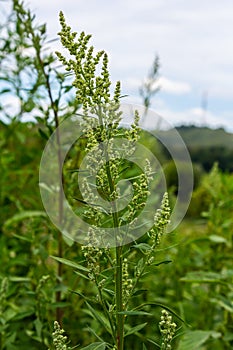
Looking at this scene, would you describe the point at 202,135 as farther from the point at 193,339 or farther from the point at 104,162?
the point at 104,162

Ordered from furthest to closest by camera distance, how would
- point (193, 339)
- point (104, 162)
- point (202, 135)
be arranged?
point (202, 135)
point (193, 339)
point (104, 162)

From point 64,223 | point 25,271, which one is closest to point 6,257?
point 25,271

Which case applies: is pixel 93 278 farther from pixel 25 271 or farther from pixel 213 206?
pixel 213 206

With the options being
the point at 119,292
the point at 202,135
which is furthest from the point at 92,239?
the point at 202,135

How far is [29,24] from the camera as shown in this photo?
1772 millimetres

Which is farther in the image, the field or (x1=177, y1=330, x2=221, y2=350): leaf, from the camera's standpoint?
(x1=177, y1=330, x2=221, y2=350): leaf

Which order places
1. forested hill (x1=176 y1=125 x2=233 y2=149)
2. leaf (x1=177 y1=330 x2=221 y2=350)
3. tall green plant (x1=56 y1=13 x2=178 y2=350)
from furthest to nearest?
forested hill (x1=176 y1=125 x2=233 y2=149)
leaf (x1=177 y1=330 x2=221 y2=350)
tall green plant (x1=56 y1=13 x2=178 y2=350)

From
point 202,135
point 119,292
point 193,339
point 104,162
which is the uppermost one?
point 202,135

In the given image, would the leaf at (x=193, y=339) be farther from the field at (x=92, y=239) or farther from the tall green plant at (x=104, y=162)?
the tall green plant at (x=104, y=162)

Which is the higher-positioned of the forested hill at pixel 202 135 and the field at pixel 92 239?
the forested hill at pixel 202 135

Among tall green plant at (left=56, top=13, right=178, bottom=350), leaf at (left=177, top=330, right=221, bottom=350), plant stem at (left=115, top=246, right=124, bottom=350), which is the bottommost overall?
leaf at (left=177, top=330, right=221, bottom=350)

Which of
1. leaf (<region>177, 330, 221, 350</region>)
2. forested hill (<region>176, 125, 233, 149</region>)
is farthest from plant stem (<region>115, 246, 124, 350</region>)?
forested hill (<region>176, 125, 233, 149</region>)

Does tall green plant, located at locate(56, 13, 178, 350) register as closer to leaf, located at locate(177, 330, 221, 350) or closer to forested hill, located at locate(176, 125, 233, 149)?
leaf, located at locate(177, 330, 221, 350)

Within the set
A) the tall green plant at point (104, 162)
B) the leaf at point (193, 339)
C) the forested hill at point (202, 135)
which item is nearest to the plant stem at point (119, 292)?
the tall green plant at point (104, 162)
